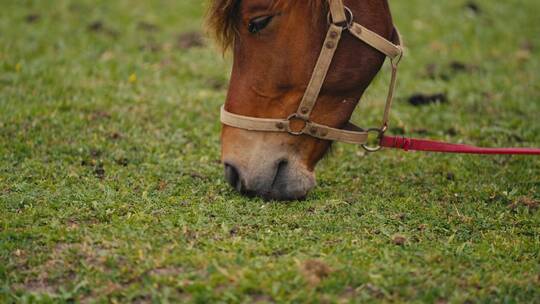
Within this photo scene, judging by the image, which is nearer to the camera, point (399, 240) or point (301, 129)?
point (399, 240)

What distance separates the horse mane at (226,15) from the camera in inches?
136

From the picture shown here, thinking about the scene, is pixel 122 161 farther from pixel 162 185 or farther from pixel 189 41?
pixel 189 41

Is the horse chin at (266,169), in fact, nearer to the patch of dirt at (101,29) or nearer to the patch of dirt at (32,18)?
the patch of dirt at (101,29)

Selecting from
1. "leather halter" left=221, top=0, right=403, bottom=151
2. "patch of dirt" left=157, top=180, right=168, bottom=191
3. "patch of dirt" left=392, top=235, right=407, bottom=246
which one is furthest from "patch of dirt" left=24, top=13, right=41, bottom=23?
"patch of dirt" left=392, top=235, right=407, bottom=246

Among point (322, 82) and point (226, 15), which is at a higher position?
point (226, 15)

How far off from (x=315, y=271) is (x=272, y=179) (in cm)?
84

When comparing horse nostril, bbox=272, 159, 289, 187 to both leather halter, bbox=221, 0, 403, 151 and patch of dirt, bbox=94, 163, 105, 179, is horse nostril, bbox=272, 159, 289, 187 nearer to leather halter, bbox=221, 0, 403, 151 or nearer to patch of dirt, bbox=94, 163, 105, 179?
leather halter, bbox=221, 0, 403, 151

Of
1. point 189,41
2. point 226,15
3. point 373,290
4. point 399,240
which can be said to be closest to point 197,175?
point 226,15

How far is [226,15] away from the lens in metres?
3.56

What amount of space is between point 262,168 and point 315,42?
72 centimetres

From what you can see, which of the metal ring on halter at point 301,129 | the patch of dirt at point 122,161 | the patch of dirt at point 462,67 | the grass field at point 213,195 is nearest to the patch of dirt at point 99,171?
the grass field at point 213,195

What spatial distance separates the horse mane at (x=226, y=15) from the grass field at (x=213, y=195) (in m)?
0.90

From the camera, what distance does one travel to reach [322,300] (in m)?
2.67

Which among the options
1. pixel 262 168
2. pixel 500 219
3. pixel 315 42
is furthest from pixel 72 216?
pixel 500 219
